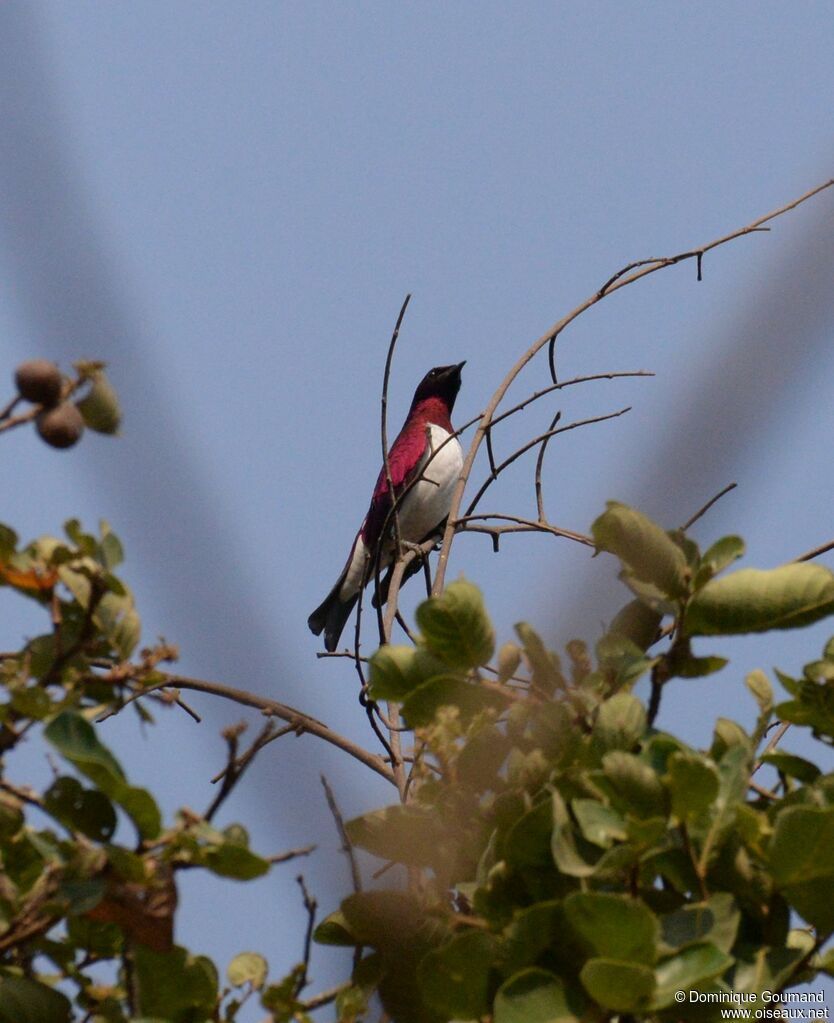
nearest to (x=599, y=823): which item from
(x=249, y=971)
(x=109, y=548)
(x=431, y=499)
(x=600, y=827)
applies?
(x=600, y=827)

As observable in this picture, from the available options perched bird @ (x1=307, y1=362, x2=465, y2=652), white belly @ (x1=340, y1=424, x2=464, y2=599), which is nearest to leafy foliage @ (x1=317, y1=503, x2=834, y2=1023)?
perched bird @ (x1=307, y1=362, x2=465, y2=652)

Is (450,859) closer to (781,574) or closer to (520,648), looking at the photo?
(520,648)

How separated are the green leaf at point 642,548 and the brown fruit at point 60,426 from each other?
1.96 feet

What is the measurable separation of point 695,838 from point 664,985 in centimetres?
20

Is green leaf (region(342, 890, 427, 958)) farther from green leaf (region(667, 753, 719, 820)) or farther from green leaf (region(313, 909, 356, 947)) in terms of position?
green leaf (region(667, 753, 719, 820))

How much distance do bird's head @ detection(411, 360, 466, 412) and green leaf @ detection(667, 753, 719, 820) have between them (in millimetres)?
7356

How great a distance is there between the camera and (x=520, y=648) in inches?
67.2

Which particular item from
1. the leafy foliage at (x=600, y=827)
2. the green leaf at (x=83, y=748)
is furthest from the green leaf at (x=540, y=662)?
the green leaf at (x=83, y=748)

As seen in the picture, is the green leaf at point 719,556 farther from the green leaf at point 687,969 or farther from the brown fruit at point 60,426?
the brown fruit at point 60,426

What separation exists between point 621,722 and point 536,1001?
330mm

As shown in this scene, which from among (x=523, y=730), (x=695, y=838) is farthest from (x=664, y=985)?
(x=523, y=730)

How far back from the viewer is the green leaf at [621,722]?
1.60 meters

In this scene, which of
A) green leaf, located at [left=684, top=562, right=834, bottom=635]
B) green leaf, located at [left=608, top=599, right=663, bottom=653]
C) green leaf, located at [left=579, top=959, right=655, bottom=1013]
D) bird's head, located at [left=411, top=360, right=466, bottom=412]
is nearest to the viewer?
green leaf, located at [left=579, top=959, right=655, bottom=1013]

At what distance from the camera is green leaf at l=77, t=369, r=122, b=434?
58.6 inches
